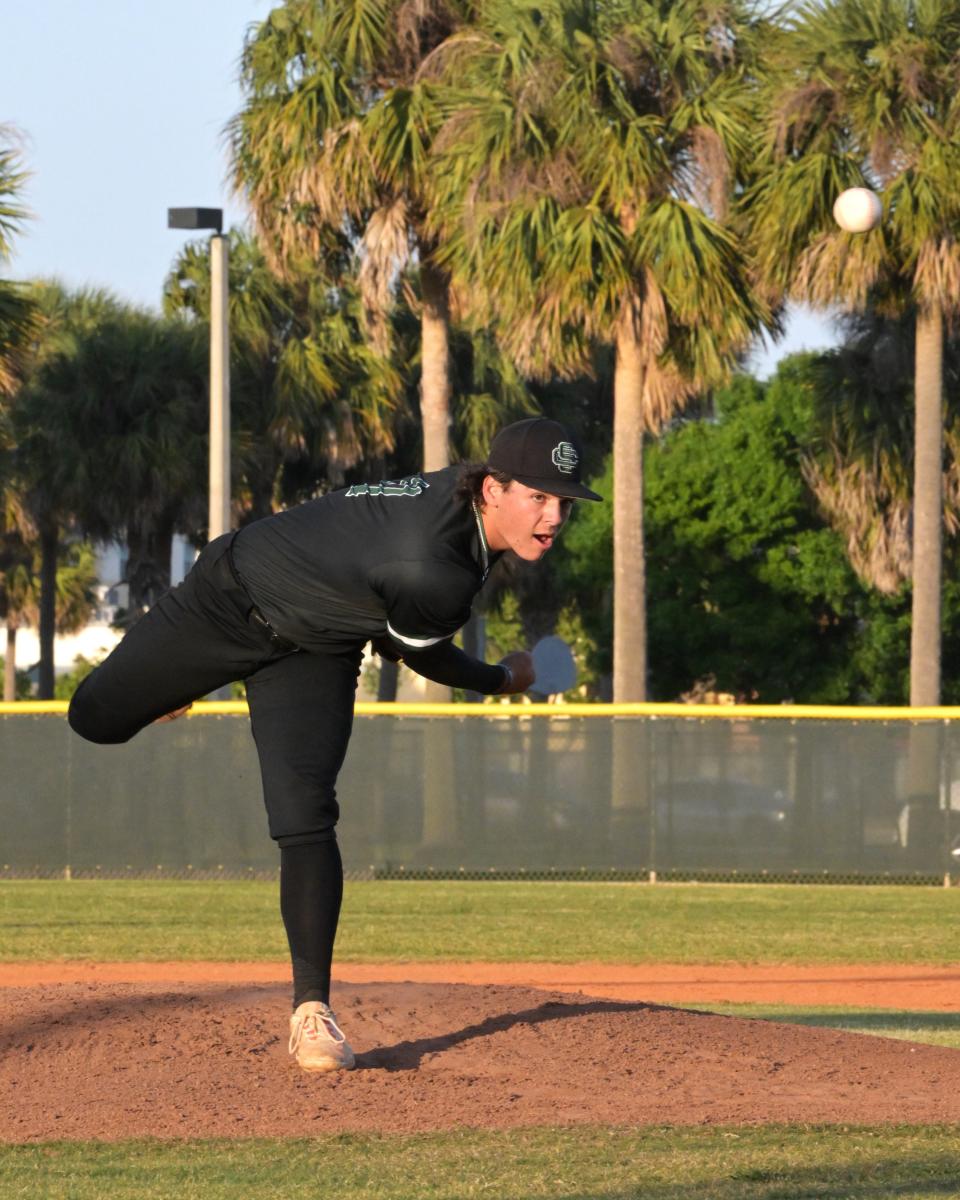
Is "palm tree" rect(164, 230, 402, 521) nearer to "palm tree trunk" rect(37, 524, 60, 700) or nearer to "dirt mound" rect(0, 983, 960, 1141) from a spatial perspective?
"palm tree trunk" rect(37, 524, 60, 700)

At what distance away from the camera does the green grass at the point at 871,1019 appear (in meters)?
8.09

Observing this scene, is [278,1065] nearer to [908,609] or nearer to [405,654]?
[405,654]

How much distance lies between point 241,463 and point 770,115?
37.0 feet

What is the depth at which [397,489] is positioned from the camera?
17.8 ft

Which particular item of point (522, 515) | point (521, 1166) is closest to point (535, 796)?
point (522, 515)

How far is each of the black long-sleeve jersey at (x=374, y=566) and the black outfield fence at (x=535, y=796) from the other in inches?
498

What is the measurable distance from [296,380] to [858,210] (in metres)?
12.6

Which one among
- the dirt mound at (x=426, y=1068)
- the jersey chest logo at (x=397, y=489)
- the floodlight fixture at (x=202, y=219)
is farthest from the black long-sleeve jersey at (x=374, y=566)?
the floodlight fixture at (x=202, y=219)

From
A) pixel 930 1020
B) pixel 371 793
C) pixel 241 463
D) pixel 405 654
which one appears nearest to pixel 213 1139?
pixel 405 654

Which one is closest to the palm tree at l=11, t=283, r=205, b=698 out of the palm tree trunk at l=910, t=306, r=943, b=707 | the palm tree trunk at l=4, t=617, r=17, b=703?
the palm tree trunk at l=910, t=306, r=943, b=707

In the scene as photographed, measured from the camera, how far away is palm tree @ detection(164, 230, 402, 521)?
29656 mm

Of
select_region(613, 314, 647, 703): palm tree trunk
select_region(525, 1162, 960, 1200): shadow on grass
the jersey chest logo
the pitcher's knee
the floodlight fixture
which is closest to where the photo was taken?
select_region(525, 1162, 960, 1200): shadow on grass

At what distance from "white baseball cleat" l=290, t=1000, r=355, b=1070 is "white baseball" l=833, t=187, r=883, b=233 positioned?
48.1ft

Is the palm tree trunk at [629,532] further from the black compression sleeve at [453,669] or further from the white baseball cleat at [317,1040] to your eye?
the white baseball cleat at [317,1040]
